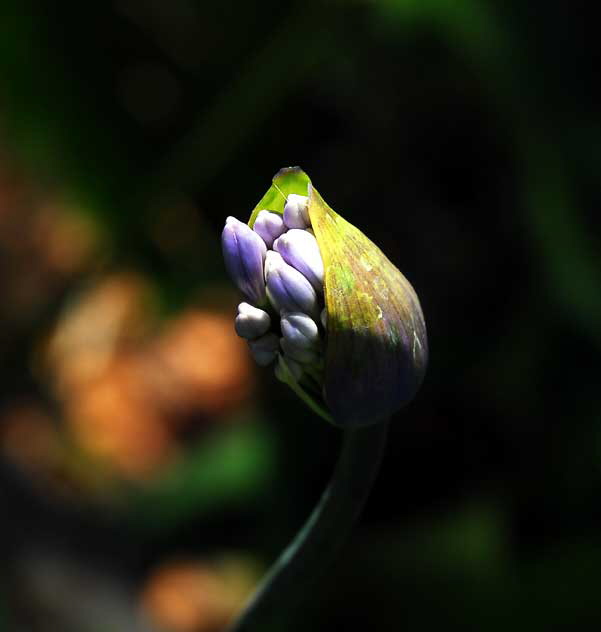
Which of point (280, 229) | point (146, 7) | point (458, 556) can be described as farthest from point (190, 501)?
point (280, 229)

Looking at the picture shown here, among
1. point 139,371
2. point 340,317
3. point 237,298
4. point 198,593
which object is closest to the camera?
point 340,317

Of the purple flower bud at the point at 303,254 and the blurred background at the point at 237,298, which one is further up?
the purple flower bud at the point at 303,254

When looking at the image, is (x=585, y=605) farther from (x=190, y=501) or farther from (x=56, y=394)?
(x=56, y=394)

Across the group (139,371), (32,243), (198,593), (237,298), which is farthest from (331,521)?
(32,243)

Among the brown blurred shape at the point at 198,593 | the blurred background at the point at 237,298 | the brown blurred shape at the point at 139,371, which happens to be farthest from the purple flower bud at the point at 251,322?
the brown blurred shape at the point at 139,371

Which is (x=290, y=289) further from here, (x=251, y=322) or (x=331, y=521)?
(x=331, y=521)

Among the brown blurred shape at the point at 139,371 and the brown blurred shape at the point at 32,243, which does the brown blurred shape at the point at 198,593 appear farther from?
the brown blurred shape at the point at 32,243
